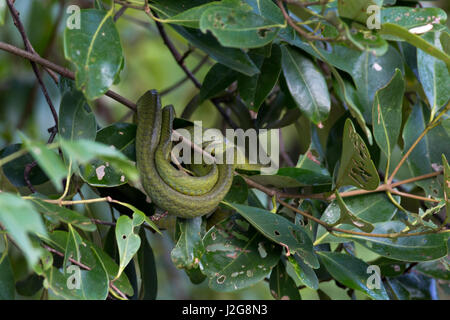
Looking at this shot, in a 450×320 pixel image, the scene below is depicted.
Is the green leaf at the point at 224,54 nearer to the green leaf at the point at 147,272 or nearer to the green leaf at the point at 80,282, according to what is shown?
the green leaf at the point at 80,282

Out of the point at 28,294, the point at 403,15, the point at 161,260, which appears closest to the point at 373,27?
the point at 403,15

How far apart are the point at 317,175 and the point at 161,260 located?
2.33m

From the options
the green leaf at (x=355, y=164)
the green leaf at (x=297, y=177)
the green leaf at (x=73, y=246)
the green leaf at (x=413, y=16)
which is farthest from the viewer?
the green leaf at (x=297, y=177)

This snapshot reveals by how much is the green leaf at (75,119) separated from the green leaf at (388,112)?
0.87 m

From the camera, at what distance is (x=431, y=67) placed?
5.78 feet

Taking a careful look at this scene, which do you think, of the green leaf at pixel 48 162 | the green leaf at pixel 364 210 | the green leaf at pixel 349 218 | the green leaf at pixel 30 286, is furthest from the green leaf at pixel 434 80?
the green leaf at pixel 30 286

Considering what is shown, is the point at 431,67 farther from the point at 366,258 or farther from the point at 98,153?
the point at 98,153

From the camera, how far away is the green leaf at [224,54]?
55.5 inches

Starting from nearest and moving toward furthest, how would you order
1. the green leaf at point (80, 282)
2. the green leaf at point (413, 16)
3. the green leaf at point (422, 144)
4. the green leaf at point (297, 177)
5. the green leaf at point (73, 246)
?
1. the green leaf at point (80, 282)
2. the green leaf at point (73, 246)
3. the green leaf at point (413, 16)
4. the green leaf at point (297, 177)
5. the green leaf at point (422, 144)

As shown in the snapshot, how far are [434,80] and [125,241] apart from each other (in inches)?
47.0

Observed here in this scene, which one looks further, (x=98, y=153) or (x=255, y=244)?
(x=255, y=244)

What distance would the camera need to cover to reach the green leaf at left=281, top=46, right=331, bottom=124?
5.12ft

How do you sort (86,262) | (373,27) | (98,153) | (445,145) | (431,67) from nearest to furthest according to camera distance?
(98,153)
(373,27)
(86,262)
(431,67)
(445,145)

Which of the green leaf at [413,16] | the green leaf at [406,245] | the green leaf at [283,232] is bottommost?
the green leaf at [406,245]
